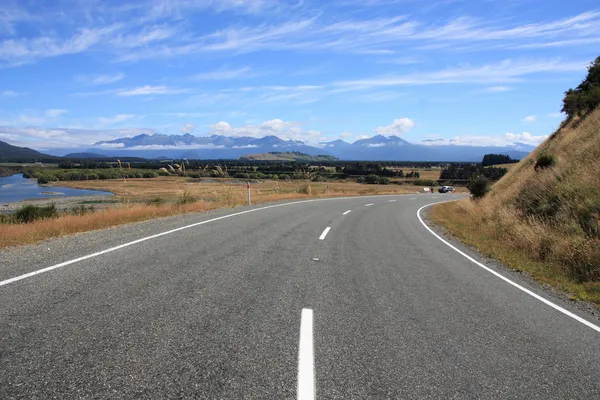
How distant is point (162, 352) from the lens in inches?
145

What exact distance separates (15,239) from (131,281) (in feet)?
16.4

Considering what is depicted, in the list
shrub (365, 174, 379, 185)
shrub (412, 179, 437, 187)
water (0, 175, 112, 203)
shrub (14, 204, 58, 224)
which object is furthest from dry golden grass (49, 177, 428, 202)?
shrub (365, 174, 379, 185)

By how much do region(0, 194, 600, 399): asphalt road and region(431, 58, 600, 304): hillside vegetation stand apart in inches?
53.3

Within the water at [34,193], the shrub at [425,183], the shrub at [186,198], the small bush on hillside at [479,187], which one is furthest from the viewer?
the shrub at [425,183]

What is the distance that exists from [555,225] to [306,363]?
10591mm

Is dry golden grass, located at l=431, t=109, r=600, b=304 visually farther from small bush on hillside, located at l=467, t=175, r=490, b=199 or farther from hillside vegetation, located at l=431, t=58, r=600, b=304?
small bush on hillside, located at l=467, t=175, r=490, b=199

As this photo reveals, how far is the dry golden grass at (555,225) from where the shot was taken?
836 centimetres

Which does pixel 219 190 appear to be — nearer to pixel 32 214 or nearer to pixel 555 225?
pixel 32 214

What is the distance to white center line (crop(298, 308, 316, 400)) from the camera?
10.3 feet

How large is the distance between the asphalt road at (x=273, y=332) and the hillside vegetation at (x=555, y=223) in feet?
4.44

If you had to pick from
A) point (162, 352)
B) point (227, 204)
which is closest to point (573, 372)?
point (162, 352)

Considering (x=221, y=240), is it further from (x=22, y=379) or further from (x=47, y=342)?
(x=22, y=379)

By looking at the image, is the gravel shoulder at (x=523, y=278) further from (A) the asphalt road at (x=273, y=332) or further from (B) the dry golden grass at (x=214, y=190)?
(B) the dry golden grass at (x=214, y=190)

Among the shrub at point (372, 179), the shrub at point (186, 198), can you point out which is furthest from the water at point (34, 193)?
the shrub at point (372, 179)
